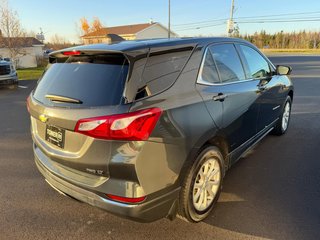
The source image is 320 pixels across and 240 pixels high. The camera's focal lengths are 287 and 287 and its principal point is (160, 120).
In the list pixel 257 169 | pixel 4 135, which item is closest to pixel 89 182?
pixel 257 169

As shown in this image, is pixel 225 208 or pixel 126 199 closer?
pixel 126 199

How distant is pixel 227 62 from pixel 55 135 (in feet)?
6.64

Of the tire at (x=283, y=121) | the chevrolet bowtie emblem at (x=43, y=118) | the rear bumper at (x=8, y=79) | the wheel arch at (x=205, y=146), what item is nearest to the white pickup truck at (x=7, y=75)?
the rear bumper at (x=8, y=79)

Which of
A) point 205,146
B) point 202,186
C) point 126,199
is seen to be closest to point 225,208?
point 202,186

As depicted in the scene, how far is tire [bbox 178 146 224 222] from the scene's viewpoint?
258 centimetres

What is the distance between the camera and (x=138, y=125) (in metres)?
2.12

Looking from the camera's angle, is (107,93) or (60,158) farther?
(60,158)

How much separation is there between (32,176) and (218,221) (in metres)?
2.51

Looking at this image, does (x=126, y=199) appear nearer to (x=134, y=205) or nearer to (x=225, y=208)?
(x=134, y=205)

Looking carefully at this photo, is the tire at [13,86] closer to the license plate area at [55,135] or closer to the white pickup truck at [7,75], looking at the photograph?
the white pickup truck at [7,75]

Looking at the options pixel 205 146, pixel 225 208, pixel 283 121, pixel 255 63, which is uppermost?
pixel 255 63

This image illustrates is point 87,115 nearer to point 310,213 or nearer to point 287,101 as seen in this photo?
point 310,213

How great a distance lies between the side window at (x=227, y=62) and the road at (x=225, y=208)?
1340mm

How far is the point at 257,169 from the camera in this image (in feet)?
13.2
